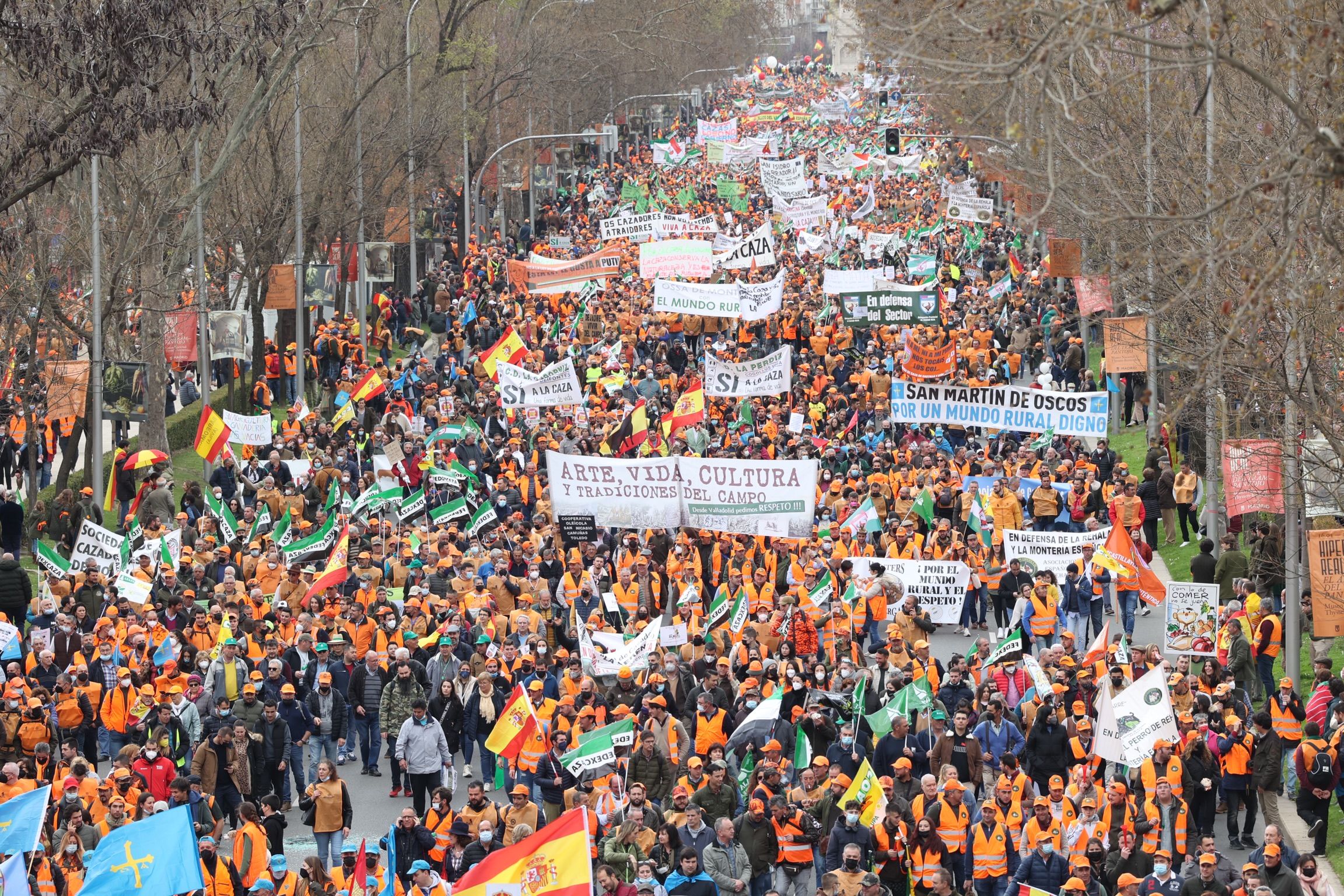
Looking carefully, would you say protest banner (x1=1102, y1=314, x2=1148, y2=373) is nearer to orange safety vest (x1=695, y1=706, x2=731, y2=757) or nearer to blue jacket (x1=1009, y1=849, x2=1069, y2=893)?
orange safety vest (x1=695, y1=706, x2=731, y2=757)

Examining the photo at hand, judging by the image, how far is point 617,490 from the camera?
23484mm

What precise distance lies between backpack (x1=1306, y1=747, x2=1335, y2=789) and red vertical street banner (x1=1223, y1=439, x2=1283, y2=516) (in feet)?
10.7

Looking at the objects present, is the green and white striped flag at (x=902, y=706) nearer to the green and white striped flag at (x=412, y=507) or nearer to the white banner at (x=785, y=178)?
the green and white striped flag at (x=412, y=507)

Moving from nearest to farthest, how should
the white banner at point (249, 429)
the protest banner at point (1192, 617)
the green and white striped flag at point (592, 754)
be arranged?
the green and white striped flag at point (592, 754), the protest banner at point (1192, 617), the white banner at point (249, 429)

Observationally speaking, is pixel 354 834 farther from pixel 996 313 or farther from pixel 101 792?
pixel 996 313

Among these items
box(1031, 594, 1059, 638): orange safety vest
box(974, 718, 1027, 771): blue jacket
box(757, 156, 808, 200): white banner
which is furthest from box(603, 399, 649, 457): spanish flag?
box(757, 156, 808, 200): white banner

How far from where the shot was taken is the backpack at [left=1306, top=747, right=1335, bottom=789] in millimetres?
16516

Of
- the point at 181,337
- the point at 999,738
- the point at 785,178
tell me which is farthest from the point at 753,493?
the point at 785,178

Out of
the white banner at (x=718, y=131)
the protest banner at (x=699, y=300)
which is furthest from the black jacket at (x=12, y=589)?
the white banner at (x=718, y=131)

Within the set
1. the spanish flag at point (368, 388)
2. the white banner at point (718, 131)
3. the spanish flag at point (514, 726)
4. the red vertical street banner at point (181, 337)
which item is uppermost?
the white banner at point (718, 131)

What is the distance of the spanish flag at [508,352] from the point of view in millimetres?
31641

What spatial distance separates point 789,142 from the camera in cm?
10688

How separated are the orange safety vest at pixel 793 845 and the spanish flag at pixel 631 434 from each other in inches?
557

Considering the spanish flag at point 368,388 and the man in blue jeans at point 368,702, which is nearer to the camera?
the man in blue jeans at point 368,702
